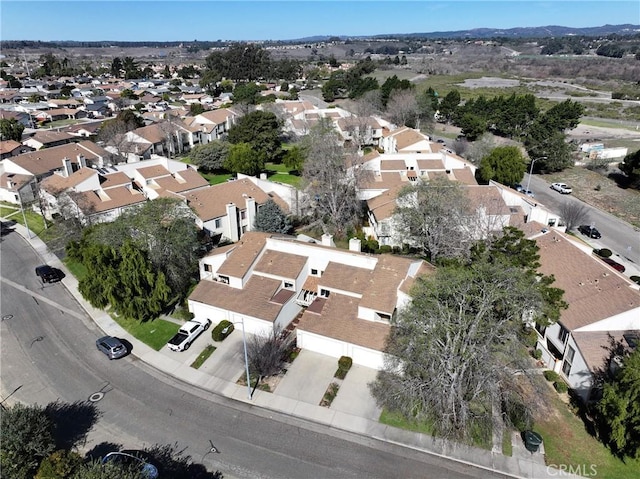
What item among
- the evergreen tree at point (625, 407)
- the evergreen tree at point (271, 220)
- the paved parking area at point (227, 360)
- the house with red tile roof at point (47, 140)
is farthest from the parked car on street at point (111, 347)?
the house with red tile roof at point (47, 140)

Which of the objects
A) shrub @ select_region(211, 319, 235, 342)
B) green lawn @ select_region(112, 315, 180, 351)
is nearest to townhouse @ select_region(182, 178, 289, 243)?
green lawn @ select_region(112, 315, 180, 351)

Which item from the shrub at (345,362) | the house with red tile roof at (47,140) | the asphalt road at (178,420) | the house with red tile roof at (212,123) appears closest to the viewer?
the asphalt road at (178,420)

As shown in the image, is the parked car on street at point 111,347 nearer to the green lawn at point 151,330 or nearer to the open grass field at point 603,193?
the green lawn at point 151,330

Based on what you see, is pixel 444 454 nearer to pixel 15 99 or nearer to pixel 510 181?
pixel 510 181

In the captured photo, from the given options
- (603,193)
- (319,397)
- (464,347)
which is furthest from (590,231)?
(319,397)

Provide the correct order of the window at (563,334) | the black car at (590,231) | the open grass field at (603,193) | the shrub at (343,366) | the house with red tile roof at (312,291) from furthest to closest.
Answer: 1. the open grass field at (603,193)
2. the black car at (590,231)
3. the house with red tile roof at (312,291)
4. the shrub at (343,366)
5. the window at (563,334)

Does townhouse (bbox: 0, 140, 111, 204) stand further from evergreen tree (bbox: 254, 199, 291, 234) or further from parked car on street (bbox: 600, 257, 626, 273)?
parked car on street (bbox: 600, 257, 626, 273)
